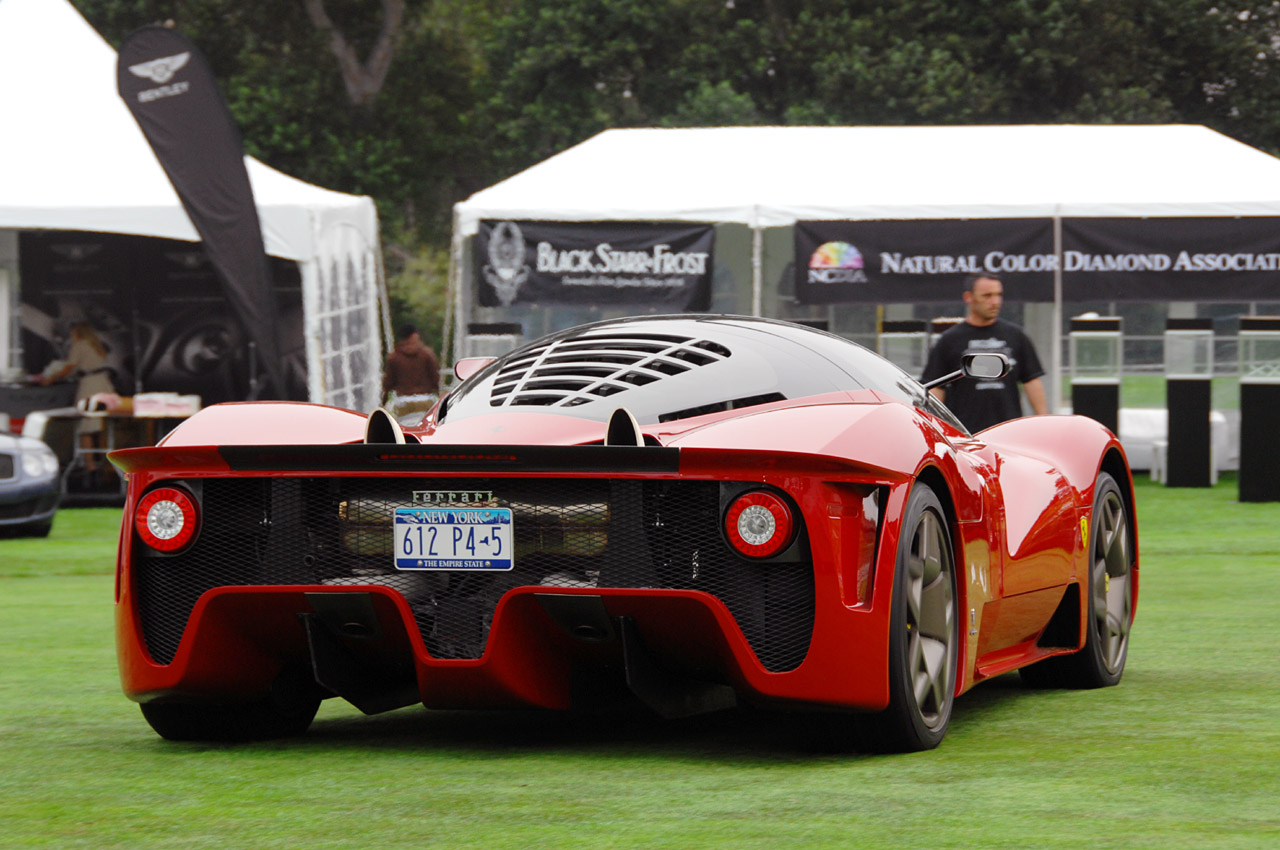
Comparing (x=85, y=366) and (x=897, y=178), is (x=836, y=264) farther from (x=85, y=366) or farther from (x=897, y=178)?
(x=85, y=366)

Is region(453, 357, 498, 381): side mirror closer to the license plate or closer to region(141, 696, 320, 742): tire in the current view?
region(141, 696, 320, 742): tire

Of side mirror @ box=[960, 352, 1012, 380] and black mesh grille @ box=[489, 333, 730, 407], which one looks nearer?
black mesh grille @ box=[489, 333, 730, 407]

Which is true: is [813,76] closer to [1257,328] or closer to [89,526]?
[1257,328]

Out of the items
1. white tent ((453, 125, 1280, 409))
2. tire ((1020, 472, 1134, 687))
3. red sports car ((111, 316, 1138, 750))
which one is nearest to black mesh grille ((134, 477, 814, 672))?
red sports car ((111, 316, 1138, 750))

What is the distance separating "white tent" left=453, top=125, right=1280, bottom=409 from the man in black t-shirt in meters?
7.98

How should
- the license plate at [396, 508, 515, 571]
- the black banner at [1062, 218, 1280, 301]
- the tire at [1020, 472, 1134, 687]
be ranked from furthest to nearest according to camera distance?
the black banner at [1062, 218, 1280, 301] → the tire at [1020, 472, 1134, 687] → the license plate at [396, 508, 515, 571]

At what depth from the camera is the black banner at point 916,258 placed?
17.3 meters

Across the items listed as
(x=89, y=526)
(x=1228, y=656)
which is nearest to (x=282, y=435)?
(x=1228, y=656)

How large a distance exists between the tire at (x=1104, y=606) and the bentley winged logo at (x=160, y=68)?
9760 millimetres

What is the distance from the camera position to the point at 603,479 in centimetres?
428

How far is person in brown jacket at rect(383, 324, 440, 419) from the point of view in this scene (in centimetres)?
1809

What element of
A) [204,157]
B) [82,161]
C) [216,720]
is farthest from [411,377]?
[216,720]

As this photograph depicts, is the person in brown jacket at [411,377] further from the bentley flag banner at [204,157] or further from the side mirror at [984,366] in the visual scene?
the side mirror at [984,366]

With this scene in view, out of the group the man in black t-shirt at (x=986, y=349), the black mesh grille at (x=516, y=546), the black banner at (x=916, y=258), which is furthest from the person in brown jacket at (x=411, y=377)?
→ the black mesh grille at (x=516, y=546)
